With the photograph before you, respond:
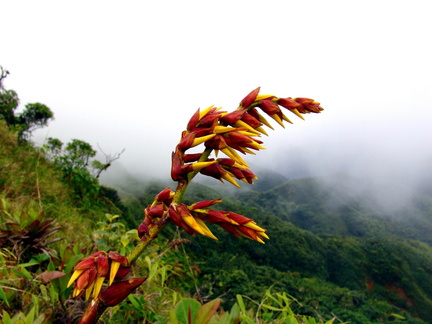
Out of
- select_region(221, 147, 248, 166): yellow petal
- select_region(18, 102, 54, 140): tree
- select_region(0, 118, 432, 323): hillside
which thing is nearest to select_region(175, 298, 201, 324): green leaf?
select_region(0, 118, 432, 323): hillside

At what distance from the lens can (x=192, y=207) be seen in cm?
78

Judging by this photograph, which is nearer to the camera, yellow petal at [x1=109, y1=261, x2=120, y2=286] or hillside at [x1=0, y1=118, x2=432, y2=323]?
yellow petal at [x1=109, y1=261, x2=120, y2=286]

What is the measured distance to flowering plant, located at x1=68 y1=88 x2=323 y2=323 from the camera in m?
0.73

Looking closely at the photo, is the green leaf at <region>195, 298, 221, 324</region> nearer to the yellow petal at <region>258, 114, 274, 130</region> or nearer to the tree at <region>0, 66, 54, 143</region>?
the yellow petal at <region>258, 114, 274, 130</region>

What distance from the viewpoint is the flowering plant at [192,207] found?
A: 725 millimetres

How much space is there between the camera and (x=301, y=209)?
4013 inches

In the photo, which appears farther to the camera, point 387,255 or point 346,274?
point 387,255

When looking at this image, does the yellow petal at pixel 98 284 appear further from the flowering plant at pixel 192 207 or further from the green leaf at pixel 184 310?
the green leaf at pixel 184 310

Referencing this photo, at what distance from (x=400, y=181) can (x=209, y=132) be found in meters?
189

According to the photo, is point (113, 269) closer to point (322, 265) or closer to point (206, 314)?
point (206, 314)

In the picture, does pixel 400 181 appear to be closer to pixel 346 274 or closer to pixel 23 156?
pixel 346 274

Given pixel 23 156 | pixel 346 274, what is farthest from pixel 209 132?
pixel 346 274

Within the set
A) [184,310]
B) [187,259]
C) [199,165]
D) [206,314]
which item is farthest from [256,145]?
[187,259]

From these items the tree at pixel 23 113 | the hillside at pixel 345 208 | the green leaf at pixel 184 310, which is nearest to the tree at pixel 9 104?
the tree at pixel 23 113
